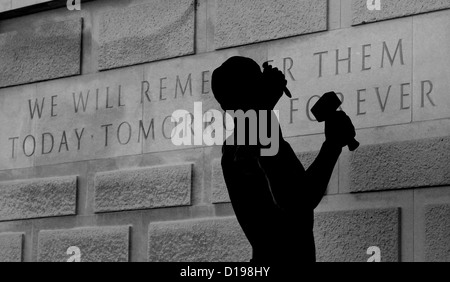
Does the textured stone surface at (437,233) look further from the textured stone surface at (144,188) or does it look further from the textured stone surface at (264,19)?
the textured stone surface at (144,188)

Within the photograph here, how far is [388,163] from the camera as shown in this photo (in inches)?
390

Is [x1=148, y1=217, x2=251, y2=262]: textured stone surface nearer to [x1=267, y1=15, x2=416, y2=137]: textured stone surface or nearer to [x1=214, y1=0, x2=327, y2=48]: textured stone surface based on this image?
[x1=267, y1=15, x2=416, y2=137]: textured stone surface

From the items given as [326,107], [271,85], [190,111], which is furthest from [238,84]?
[190,111]

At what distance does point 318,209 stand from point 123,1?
273 cm

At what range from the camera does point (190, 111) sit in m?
11.1

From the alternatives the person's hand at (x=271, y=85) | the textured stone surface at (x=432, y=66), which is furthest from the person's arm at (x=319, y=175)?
the textured stone surface at (x=432, y=66)

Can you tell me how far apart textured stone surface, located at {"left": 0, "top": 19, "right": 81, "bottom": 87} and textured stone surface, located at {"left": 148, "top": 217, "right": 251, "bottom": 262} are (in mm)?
1769

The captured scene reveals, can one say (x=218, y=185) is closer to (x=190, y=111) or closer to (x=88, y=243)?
(x=190, y=111)

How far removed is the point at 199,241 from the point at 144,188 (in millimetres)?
747

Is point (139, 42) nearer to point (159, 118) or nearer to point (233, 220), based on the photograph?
point (159, 118)

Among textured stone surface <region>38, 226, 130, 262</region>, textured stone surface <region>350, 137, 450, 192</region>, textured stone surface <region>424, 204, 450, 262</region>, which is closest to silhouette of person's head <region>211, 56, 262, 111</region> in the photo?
textured stone surface <region>350, 137, 450, 192</region>

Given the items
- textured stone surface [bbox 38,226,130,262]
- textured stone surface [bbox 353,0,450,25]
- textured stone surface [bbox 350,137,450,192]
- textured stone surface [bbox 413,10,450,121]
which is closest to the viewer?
textured stone surface [bbox 350,137,450,192]

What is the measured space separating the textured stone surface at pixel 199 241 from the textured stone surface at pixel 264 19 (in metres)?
Result: 1.40

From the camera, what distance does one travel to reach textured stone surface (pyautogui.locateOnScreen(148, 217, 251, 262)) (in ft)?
34.6
